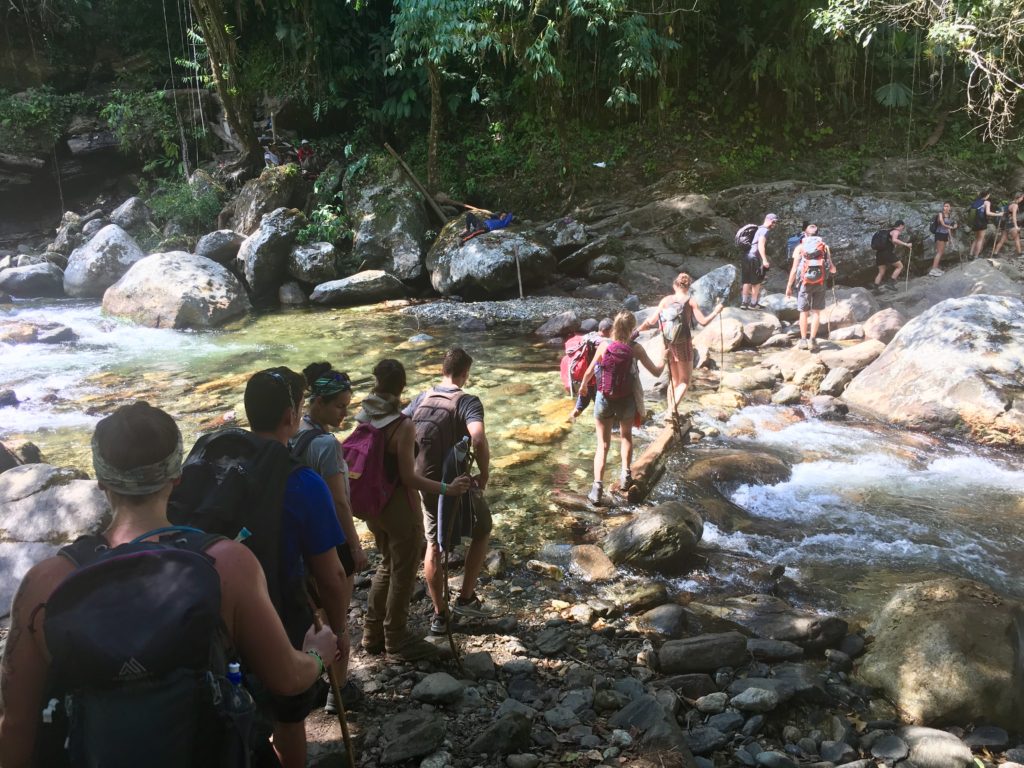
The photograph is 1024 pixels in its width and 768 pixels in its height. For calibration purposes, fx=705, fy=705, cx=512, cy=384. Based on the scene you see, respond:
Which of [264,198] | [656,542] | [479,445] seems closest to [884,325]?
[656,542]

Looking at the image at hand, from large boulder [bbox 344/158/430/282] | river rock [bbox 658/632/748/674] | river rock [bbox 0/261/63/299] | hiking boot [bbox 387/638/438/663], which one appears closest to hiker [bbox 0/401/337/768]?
hiking boot [bbox 387/638/438/663]

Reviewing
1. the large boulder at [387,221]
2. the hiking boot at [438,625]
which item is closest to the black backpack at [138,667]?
the hiking boot at [438,625]

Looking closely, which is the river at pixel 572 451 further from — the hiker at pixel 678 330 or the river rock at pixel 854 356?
the river rock at pixel 854 356

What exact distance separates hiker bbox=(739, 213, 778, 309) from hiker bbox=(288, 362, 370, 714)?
10897 mm

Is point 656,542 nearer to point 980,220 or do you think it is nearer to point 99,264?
point 980,220

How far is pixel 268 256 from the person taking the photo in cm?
1598

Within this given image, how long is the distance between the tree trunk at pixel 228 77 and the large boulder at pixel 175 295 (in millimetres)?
6243

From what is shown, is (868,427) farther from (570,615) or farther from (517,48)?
(517,48)

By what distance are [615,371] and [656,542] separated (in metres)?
1.60

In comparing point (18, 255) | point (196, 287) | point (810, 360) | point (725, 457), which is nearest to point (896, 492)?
point (725, 457)

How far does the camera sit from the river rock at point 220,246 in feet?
53.9

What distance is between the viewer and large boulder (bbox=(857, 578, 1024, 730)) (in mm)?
3471

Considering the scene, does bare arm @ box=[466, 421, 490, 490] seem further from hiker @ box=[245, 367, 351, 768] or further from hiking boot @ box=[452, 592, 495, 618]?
hiker @ box=[245, 367, 351, 768]

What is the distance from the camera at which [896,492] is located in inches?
259
